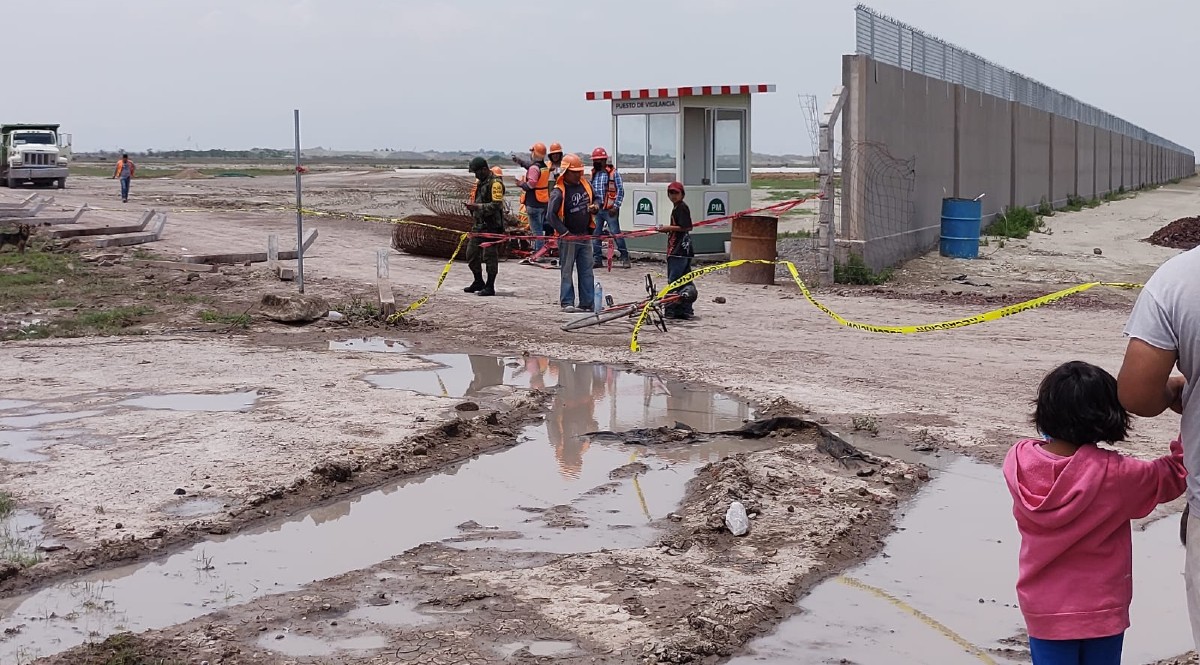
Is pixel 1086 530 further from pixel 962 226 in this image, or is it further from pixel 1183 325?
pixel 962 226

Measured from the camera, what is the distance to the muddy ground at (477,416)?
18.9ft

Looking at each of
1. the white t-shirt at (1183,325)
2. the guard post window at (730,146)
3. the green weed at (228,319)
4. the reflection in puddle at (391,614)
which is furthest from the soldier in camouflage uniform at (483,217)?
the white t-shirt at (1183,325)

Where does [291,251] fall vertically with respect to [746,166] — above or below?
below

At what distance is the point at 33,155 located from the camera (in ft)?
152

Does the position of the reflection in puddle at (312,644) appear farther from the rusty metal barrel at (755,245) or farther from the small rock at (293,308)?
the rusty metal barrel at (755,245)

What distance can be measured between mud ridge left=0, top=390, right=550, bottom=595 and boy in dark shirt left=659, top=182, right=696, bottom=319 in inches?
171

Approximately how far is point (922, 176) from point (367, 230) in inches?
494

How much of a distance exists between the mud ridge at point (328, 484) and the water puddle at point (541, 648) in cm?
229

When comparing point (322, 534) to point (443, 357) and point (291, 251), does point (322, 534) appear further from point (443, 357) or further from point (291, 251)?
point (291, 251)

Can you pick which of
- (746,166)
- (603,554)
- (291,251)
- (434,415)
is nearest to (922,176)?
(746,166)

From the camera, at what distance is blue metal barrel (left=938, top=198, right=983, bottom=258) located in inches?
859

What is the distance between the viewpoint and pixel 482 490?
25.7 feet

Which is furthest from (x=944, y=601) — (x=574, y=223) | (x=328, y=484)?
(x=574, y=223)

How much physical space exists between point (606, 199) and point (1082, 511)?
1699cm
